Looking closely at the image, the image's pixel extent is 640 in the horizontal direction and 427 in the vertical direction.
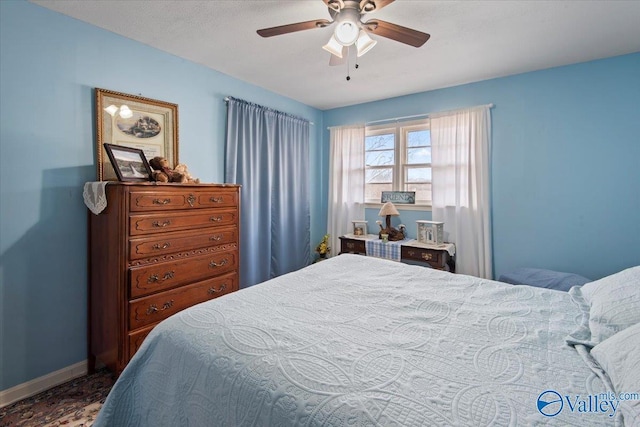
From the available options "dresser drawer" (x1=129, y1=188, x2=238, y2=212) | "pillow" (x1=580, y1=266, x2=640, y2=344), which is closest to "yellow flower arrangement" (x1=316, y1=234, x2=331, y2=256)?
"dresser drawer" (x1=129, y1=188, x2=238, y2=212)

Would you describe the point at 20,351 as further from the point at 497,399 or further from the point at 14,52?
the point at 497,399

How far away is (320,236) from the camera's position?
14.6 feet

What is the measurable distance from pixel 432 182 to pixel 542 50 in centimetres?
155

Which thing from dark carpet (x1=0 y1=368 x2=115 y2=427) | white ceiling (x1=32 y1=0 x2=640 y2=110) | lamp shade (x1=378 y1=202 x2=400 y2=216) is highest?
white ceiling (x1=32 y1=0 x2=640 y2=110)

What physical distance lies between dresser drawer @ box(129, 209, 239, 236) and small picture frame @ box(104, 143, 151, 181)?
36 cm

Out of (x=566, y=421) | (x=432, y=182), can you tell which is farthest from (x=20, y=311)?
(x=432, y=182)

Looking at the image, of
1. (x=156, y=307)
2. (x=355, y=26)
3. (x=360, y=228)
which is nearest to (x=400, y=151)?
(x=360, y=228)

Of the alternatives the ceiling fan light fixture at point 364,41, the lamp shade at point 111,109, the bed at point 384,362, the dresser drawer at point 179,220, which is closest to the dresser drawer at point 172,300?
the dresser drawer at point 179,220

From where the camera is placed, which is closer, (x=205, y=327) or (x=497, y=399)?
(x=497, y=399)

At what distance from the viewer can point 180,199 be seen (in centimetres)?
219

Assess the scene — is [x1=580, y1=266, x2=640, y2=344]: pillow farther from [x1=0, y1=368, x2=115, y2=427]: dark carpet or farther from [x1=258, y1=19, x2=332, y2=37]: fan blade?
[x1=0, y1=368, x2=115, y2=427]: dark carpet

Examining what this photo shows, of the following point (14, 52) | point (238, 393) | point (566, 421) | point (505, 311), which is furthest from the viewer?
point (14, 52)

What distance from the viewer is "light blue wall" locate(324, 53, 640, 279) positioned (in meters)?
2.57

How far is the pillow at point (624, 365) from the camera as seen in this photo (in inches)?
26.9
